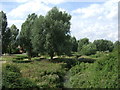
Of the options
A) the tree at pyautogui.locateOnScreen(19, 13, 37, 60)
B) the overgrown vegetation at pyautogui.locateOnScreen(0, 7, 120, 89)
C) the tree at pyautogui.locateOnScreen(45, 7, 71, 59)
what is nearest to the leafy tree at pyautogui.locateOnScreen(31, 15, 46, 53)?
the overgrown vegetation at pyautogui.locateOnScreen(0, 7, 120, 89)

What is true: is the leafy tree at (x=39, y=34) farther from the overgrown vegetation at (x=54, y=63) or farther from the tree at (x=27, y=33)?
the tree at (x=27, y=33)

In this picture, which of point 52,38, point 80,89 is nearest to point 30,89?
point 80,89

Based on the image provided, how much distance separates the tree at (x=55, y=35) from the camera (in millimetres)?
32250

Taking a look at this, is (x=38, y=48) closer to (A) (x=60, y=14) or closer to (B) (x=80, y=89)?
(A) (x=60, y=14)

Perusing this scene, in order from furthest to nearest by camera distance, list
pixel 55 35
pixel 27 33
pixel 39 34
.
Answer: pixel 27 33 < pixel 39 34 < pixel 55 35

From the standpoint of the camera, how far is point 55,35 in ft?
107


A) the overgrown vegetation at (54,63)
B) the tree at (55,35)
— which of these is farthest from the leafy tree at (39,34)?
the tree at (55,35)

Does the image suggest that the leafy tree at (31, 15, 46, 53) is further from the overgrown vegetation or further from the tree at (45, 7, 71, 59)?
the tree at (45, 7, 71, 59)

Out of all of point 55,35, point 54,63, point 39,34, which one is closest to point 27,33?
point 39,34

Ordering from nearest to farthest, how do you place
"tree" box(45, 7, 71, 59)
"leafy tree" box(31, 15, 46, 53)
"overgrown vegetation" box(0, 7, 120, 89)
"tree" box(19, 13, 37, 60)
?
1. "overgrown vegetation" box(0, 7, 120, 89)
2. "tree" box(45, 7, 71, 59)
3. "leafy tree" box(31, 15, 46, 53)
4. "tree" box(19, 13, 37, 60)

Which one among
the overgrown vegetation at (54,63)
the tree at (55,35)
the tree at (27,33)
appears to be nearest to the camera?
the overgrown vegetation at (54,63)

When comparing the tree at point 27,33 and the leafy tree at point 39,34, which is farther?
the tree at point 27,33

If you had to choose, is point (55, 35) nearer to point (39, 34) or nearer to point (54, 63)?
point (39, 34)

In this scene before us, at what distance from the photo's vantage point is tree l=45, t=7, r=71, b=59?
32.2m
